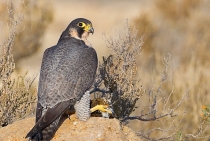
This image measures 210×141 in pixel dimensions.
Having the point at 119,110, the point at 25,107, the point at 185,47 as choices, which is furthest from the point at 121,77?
the point at 185,47

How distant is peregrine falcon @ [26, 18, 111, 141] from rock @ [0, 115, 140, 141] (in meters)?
0.09

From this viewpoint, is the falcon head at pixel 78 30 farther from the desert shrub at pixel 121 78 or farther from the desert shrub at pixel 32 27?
the desert shrub at pixel 32 27

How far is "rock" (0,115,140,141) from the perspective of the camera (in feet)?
18.1

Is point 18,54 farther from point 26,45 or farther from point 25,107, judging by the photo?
point 25,107

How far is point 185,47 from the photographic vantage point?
15859 mm

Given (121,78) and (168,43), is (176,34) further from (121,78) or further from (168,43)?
(121,78)

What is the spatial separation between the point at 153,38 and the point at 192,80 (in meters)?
5.52

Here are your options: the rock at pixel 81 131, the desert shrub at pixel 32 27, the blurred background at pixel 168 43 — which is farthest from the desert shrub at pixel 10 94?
the desert shrub at pixel 32 27

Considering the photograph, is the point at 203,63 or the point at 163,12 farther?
the point at 163,12

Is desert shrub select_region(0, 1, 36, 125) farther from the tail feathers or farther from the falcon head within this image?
the tail feathers

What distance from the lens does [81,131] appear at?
558 cm

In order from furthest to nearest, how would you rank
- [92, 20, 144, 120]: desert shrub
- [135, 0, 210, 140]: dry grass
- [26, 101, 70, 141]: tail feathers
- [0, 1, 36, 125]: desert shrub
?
[135, 0, 210, 140]: dry grass
[92, 20, 144, 120]: desert shrub
[0, 1, 36, 125]: desert shrub
[26, 101, 70, 141]: tail feathers

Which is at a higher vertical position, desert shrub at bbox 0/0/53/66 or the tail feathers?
the tail feathers

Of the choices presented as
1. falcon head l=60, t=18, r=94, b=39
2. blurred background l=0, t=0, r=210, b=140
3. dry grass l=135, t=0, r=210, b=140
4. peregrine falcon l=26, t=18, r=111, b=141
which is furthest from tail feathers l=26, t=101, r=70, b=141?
dry grass l=135, t=0, r=210, b=140
